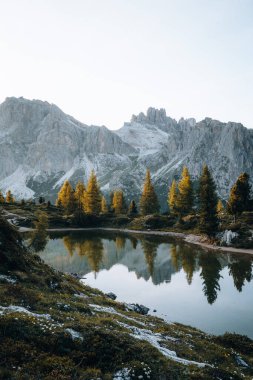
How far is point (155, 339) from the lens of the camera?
53.8 feet

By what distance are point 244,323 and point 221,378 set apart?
1943cm

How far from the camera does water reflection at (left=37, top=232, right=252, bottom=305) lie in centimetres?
4769

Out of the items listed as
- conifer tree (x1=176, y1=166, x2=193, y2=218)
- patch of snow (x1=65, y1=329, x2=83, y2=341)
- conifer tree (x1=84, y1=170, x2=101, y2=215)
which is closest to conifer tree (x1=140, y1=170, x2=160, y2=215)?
conifer tree (x1=84, y1=170, x2=101, y2=215)

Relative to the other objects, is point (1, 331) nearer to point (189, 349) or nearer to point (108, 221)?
point (189, 349)

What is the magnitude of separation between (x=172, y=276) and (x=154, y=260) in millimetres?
10238

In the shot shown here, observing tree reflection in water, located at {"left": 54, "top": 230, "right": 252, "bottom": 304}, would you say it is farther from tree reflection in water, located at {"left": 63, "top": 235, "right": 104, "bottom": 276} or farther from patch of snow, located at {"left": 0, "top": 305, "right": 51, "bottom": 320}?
Result: patch of snow, located at {"left": 0, "top": 305, "right": 51, "bottom": 320}

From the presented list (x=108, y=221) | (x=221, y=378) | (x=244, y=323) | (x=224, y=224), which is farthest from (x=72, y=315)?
(x=108, y=221)

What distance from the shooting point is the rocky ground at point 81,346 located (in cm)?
1115

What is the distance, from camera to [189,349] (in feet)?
53.4

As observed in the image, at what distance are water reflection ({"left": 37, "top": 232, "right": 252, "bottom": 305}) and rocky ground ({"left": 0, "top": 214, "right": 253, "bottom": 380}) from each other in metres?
21.5

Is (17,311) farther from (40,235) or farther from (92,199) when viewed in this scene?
(92,199)

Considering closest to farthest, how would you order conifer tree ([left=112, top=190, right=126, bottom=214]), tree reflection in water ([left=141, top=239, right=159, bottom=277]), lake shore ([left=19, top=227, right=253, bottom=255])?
1. tree reflection in water ([left=141, top=239, right=159, bottom=277])
2. lake shore ([left=19, top=227, right=253, bottom=255])
3. conifer tree ([left=112, top=190, right=126, bottom=214])

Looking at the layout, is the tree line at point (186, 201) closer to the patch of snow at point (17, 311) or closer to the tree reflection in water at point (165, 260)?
the tree reflection in water at point (165, 260)

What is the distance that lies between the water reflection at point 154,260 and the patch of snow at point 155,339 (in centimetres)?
2119
